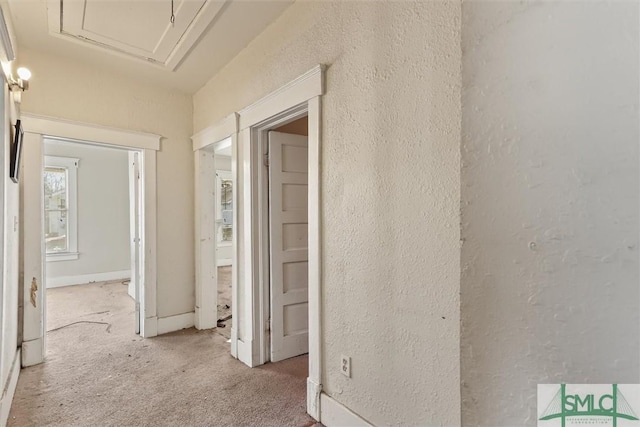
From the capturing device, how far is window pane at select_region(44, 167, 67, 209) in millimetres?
5195

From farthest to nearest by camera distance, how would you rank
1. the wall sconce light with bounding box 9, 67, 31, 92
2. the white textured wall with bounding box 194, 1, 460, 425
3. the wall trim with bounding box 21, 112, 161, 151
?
the wall trim with bounding box 21, 112, 161, 151 < the wall sconce light with bounding box 9, 67, 31, 92 < the white textured wall with bounding box 194, 1, 460, 425

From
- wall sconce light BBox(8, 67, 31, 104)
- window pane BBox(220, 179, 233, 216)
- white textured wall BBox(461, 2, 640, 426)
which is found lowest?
white textured wall BBox(461, 2, 640, 426)

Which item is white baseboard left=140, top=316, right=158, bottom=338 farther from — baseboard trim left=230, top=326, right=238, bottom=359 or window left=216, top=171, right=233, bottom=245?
window left=216, top=171, right=233, bottom=245

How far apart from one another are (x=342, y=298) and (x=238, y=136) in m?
1.65

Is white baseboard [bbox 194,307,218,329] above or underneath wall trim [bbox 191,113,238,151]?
underneath

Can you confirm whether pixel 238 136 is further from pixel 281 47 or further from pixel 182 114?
pixel 182 114

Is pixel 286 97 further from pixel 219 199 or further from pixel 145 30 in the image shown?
pixel 219 199

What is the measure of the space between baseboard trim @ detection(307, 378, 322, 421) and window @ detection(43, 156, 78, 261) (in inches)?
213

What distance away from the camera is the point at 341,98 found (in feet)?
5.60

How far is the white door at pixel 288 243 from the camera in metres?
2.51

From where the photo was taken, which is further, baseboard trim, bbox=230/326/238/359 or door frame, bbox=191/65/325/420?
baseboard trim, bbox=230/326/238/359

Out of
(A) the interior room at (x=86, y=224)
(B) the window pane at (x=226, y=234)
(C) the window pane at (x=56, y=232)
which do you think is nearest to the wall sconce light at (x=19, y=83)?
(A) the interior room at (x=86, y=224)

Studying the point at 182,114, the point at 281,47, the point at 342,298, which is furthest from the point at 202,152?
the point at 342,298

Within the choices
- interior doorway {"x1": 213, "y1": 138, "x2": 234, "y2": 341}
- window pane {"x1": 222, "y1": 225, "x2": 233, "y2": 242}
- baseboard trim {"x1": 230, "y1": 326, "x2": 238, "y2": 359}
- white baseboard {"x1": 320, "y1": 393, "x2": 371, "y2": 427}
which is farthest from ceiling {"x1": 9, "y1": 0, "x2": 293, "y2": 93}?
window pane {"x1": 222, "y1": 225, "x2": 233, "y2": 242}
